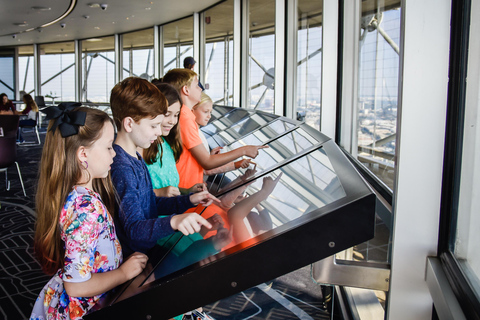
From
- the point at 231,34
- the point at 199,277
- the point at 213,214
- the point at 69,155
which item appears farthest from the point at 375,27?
the point at 231,34

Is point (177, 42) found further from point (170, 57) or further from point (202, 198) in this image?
point (202, 198)

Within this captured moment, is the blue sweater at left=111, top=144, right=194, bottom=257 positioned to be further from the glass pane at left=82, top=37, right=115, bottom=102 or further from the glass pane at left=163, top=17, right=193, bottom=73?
the glass pane at left=82, top=37, right=115, bottom=102

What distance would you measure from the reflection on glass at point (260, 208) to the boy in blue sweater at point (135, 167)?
7.5 inches

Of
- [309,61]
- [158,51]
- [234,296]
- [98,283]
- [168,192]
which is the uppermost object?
[158,51]

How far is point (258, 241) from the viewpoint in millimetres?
831

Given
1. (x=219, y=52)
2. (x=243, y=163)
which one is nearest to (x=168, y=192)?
(x=243, y=163)

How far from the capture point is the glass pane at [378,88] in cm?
192

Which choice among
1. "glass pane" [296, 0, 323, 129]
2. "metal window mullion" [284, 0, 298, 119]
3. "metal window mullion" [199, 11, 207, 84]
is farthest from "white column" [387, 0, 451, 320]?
"metal window mullion" [199, 11, 207, 84]

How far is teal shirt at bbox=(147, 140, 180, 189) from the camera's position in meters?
2.16

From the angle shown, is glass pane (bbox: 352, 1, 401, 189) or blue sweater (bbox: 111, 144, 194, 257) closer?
blue sweater (bbox: 111, 144, 194, 257)

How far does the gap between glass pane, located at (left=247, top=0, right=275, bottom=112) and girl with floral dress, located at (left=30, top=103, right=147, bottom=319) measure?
4.80m

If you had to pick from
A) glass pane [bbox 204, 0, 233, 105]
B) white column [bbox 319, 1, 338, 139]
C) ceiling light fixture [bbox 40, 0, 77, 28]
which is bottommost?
white column [bbox 319, 1, 338, 139]

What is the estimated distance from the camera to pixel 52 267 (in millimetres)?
1404

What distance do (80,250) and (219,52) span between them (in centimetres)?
789
